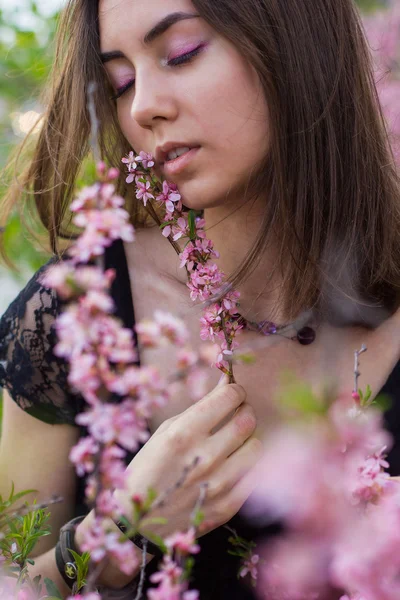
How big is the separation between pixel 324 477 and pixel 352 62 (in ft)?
3.71

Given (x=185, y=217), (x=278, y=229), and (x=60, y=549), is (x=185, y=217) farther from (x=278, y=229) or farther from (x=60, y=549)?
(x=60, y=549)

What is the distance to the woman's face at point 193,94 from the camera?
1160mm

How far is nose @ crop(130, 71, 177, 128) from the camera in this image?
1147mm

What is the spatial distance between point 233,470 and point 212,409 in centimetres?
10

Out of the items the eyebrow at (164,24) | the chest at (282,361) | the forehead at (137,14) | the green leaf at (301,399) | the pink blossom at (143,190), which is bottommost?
the chest at (282,361)

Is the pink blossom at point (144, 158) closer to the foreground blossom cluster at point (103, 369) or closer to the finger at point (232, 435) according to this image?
the finger at point (232, 435)

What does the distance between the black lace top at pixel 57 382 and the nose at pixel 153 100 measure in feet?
1.90

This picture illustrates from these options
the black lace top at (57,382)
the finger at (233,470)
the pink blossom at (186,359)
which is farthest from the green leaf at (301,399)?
the black lace top at (57,382)

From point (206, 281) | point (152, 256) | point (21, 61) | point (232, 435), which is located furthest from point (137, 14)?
point (21, 61)

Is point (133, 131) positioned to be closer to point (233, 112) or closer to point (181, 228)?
point (233, 112)

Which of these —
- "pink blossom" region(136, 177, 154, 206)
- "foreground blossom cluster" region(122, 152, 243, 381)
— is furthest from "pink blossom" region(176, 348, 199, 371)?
"pink blossom" region(136, 177, 154, 206)

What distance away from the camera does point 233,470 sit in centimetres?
106

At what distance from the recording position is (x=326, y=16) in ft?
4.54

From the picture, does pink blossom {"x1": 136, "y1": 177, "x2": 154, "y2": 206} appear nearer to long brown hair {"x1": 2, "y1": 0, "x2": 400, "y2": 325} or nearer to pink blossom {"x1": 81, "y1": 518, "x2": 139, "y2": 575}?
long brown hair {"x1": 2, "y1": 0, "x2": 400, "y2": 325}
